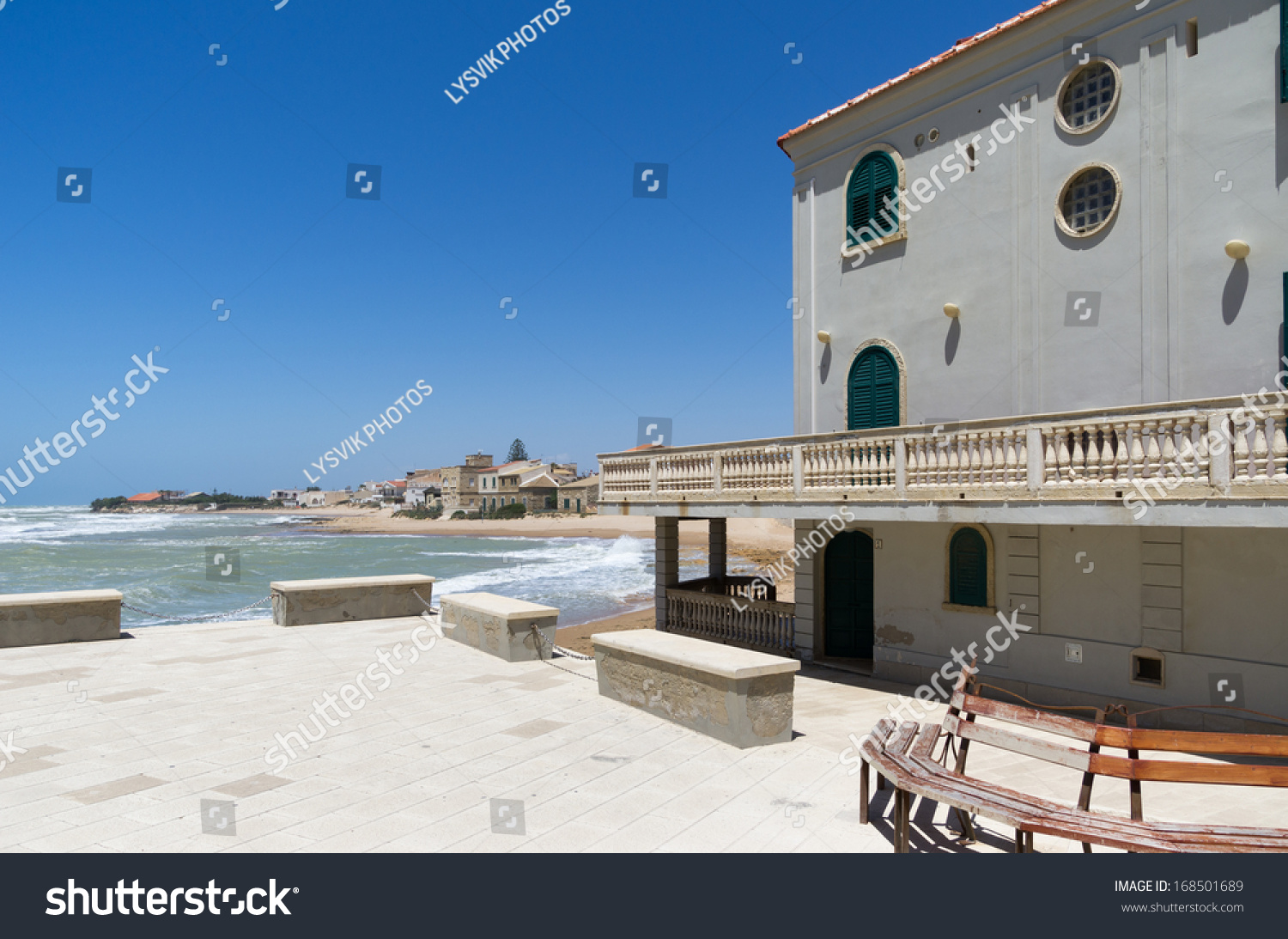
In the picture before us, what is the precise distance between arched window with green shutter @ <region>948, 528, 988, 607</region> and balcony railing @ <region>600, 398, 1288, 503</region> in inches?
78.6

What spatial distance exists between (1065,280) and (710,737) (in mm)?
8673

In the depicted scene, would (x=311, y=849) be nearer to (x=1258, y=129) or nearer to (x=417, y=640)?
(x=417, y=640)

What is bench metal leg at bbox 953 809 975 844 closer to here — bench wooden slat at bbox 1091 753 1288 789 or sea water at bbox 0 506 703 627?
bench wooden slat at bbox 1091 753 1288 789

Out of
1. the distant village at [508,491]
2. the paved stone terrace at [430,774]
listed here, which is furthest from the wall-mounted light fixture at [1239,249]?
the distant village at [508,491]

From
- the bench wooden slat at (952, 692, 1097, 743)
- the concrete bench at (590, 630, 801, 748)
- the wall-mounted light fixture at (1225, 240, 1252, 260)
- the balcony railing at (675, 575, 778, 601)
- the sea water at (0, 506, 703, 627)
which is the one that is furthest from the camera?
the sea water at (0, 506, 703, 627)

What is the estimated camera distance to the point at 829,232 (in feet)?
48.0

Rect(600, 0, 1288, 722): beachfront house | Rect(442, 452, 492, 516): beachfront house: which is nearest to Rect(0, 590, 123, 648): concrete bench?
Rect(600, 0, 1288, 722): beachfront house

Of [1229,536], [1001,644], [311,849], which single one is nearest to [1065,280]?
[1229,536]

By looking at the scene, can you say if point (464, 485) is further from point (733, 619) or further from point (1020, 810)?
point (1020, 810)

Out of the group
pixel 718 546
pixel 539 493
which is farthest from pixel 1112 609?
pixel 539 493

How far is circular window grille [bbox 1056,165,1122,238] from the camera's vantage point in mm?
10562

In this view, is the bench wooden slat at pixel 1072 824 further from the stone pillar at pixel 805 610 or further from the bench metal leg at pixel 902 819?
the stone pillar at pixel 805 610

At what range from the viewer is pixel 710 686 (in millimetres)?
7605

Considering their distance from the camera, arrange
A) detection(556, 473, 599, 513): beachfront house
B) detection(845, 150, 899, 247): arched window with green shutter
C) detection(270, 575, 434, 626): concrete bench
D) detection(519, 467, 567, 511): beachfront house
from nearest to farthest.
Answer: detection(845, 150, 899, 247): arched window with green shutter → detection(270, 575, 434, 626): concrete bench → detection(556, 473, 599, 513): beachfront house → detection(519, 467, 567, 511): beachfront house
